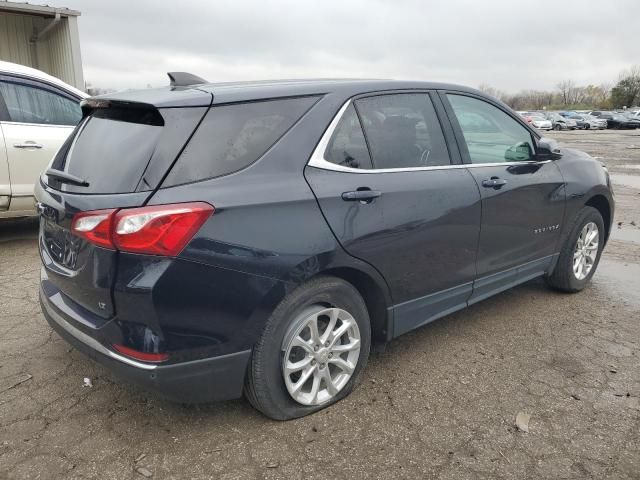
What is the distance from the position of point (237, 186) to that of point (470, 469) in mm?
1602

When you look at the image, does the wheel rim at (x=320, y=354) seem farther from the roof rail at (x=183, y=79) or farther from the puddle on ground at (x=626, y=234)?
the puddle on ground at (x=626, y=234)

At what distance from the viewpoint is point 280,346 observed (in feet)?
8.10

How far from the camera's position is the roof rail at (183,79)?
2.80 meters

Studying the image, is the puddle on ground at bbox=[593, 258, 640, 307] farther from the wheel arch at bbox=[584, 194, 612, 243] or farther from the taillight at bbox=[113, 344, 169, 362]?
the taillight at bbox=[113, 344, 169, 362]

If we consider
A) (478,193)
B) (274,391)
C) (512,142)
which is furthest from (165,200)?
(512,142)

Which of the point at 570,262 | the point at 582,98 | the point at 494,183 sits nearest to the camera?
the point at 494,183

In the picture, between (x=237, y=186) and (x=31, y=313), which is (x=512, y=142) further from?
(x=31, y=313)

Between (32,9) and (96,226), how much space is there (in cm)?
1062

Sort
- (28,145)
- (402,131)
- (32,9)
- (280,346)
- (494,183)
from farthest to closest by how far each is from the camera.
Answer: (32,9)
(28,145)
(494,183)
(402,131)
(280,346)

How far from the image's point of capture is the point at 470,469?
2340 millimetres

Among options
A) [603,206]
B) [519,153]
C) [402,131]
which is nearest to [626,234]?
[603,206]

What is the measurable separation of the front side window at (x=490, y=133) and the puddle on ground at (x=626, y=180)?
346 inches

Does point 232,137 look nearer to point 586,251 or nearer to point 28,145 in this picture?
point 586,251

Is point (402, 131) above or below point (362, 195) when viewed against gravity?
above
